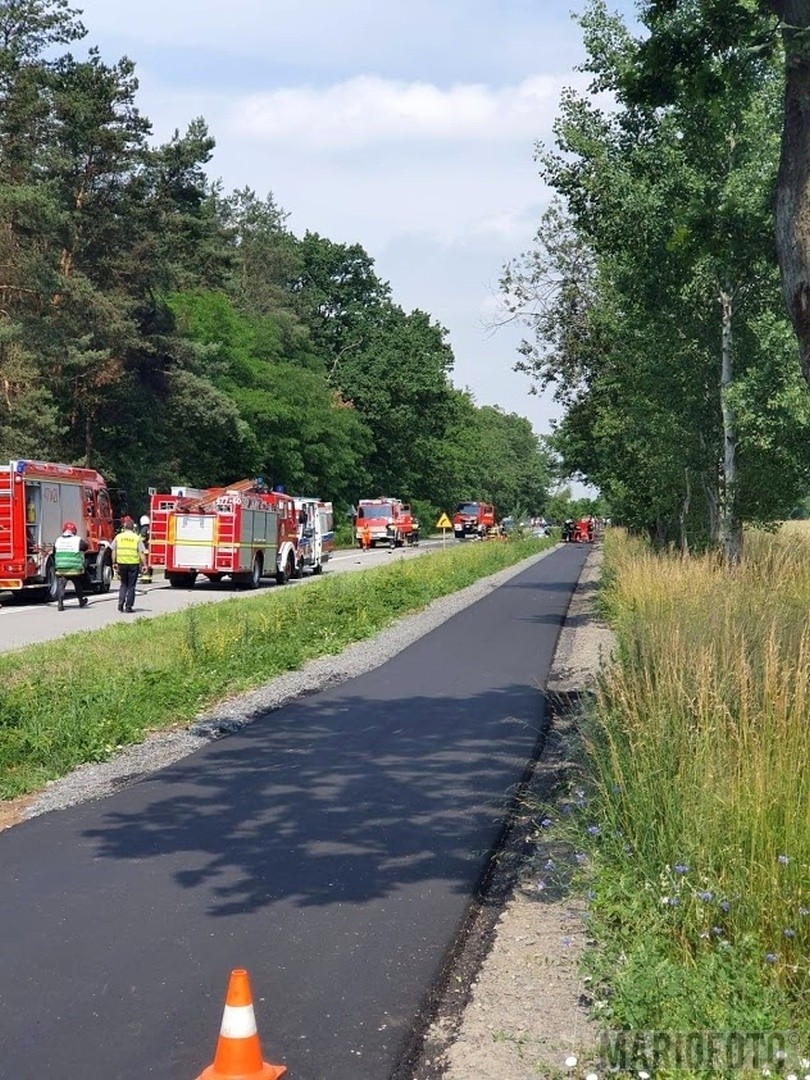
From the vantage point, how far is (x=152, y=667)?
15586 mm

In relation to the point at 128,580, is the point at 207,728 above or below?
below

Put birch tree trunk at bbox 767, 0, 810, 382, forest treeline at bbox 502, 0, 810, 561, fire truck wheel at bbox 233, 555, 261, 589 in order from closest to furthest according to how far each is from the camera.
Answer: birch tree trunk at bbox 767, 0, 810, 382 → forest treeline at bbox 502, 0, 810, 561 → fire truck wheel at bbox 233, 555, 261, 589

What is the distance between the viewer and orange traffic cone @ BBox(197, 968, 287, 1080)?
409 cm

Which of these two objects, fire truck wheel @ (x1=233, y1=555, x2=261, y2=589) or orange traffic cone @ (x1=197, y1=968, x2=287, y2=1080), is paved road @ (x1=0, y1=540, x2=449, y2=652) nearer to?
fire truck wheel @ (x1=233, y1=555, x2=261, y2=589)

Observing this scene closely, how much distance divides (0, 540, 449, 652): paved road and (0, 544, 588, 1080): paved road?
9699 millimetres

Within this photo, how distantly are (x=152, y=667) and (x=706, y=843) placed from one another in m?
10.6

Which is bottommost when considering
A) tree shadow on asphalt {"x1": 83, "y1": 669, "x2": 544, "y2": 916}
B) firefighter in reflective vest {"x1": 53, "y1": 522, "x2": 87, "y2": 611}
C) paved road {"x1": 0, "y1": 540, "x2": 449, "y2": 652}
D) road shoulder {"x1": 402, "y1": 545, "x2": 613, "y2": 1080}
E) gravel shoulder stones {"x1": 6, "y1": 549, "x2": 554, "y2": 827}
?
paved road {"x1": 0, "y1": 540, "x2": 449, "y2": 652}

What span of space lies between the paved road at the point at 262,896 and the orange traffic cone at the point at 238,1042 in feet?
1.70

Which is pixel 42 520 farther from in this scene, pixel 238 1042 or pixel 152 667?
pixel 238 1042

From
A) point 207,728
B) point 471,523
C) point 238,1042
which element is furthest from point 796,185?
point 471,523

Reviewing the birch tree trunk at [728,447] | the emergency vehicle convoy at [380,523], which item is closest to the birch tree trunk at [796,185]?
the birch tree trunk at [728,447]

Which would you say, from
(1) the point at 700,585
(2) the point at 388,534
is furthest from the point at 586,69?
(2) the point at 388,534

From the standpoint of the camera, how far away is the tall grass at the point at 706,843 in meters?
4.90

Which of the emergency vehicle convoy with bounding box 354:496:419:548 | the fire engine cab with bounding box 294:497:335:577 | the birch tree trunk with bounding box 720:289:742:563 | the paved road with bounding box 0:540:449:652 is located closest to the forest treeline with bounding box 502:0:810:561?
the birch tree trunk with bounding box 720:289:742:563
